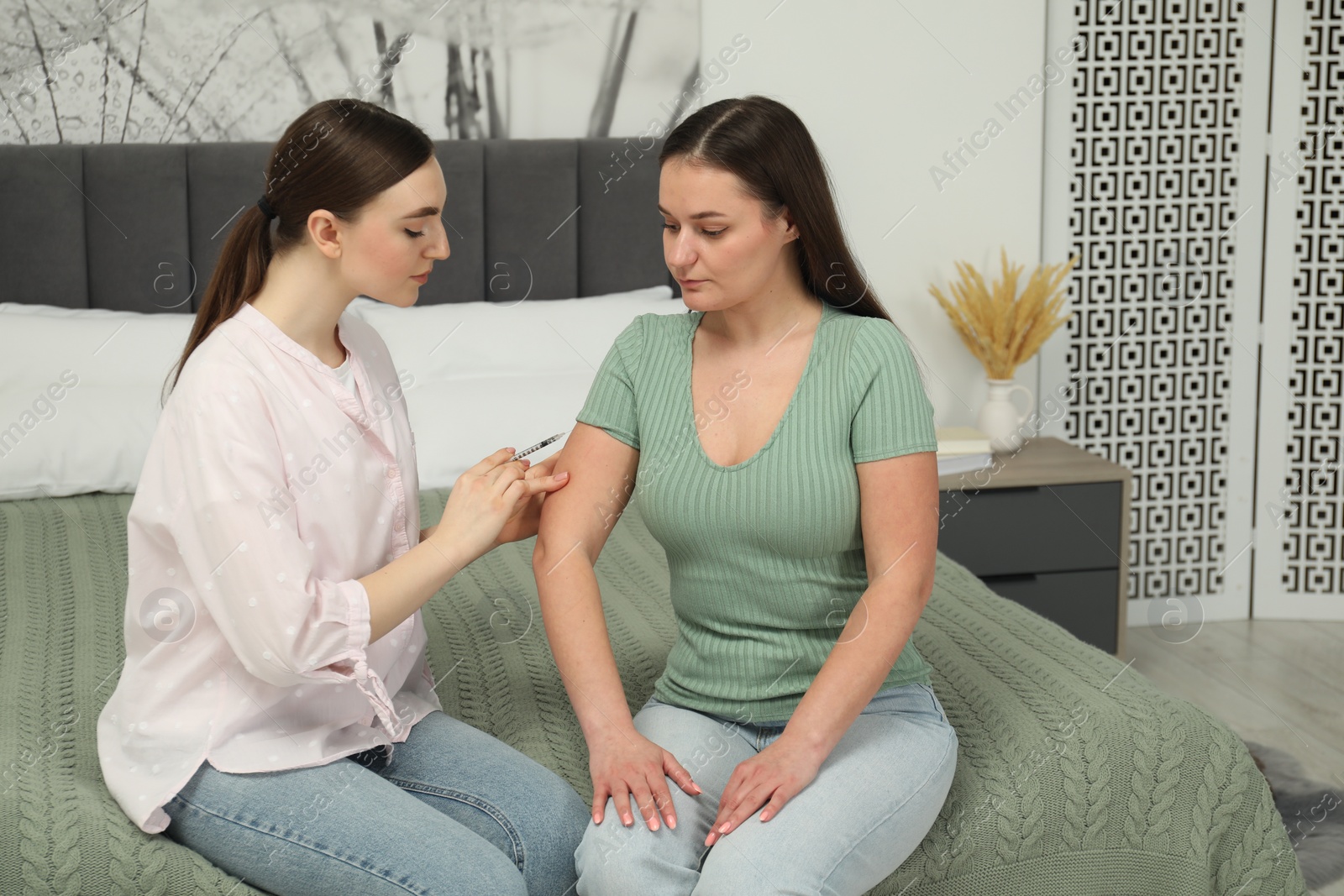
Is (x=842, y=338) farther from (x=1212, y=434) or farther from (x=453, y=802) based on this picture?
(x=1212, y=434)

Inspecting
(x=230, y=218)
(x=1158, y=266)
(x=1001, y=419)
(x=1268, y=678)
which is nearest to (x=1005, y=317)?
(x=1001, y=419)

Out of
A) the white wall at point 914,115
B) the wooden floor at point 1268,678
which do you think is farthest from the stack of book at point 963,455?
the wooden floor at point 1268,678

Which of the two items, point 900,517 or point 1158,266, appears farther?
point 1158,266

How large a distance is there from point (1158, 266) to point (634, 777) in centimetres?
253

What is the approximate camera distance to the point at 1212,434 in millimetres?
3322

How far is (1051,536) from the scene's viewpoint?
2875 millimetres

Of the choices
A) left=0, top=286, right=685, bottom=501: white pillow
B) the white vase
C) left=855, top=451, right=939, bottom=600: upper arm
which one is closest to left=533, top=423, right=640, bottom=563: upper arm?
left=855, top=451, right=939, bottom=600: upper arm

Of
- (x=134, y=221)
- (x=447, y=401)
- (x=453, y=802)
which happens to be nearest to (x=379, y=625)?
(x=453, y=802)

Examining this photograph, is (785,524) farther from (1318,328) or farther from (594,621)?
(1318,328)

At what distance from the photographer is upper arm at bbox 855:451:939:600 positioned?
1.37m

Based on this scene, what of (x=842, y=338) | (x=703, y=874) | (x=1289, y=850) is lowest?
(x=1289, y=850)

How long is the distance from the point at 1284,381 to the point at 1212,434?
24 centimetres

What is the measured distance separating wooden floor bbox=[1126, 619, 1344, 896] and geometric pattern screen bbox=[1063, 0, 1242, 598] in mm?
199

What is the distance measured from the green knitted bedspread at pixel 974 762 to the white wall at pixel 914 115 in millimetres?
1513
